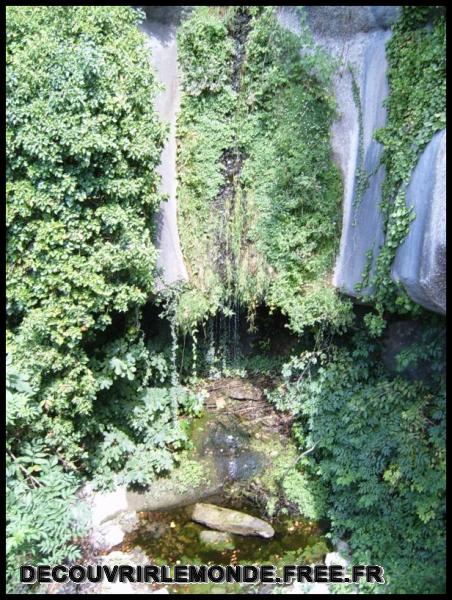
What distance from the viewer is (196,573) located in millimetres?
5125

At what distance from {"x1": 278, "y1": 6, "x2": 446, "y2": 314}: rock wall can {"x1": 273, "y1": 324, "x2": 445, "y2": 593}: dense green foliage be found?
0.93m

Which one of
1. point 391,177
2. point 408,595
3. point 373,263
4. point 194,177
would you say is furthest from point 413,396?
point 194,177

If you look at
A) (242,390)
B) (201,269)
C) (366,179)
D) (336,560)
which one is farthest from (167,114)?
(336,560)

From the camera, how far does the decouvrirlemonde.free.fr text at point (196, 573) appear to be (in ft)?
15.7

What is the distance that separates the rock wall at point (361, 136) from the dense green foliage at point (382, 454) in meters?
0.93

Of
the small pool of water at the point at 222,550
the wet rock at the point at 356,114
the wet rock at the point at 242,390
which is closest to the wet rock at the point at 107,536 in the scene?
the small pool of water at the point at 222,550

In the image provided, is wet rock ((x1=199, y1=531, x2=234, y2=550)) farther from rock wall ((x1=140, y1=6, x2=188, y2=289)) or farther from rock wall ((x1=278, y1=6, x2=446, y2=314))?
rock wall ((x1=278, y1=6, x2=446, y2=314))

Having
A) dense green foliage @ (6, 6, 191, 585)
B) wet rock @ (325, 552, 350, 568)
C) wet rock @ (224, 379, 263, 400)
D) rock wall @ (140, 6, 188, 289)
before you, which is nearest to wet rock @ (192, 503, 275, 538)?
wet rock @ (325, 552, 350, 568)

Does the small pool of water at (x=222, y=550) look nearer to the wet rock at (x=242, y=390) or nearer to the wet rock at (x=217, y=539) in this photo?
the wet rock at (x=217, y=539)

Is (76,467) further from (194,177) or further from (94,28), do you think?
(94,28)

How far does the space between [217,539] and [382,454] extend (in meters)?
2.09

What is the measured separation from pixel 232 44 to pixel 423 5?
7.37 feet

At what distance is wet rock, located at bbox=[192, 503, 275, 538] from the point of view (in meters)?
5.46

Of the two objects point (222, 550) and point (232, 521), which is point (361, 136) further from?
point (222, 550)
